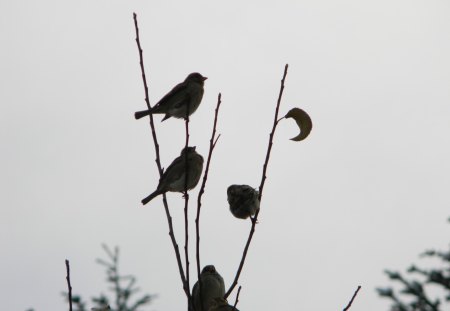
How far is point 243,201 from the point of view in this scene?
8461mm

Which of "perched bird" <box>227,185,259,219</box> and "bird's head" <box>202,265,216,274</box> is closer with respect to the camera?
"bird's head" <box>202,265,216,274</box>

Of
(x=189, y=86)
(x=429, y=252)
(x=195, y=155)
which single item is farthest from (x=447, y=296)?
(x=189, y=86)

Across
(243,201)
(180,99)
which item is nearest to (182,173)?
(180,99)

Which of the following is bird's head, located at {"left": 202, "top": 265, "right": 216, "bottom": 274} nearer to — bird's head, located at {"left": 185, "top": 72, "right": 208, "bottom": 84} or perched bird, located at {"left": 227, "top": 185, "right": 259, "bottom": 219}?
perched bird, located at {"left": 227, "top": 185, "right": 259, "bottom": 219}

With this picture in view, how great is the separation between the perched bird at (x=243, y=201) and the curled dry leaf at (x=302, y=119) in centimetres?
A: 450

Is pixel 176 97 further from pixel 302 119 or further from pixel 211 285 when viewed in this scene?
pixel 302 119

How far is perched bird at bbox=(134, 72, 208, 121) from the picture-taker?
19.9ft

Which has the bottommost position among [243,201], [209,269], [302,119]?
[302,119]

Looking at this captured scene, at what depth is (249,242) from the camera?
11.8 feet

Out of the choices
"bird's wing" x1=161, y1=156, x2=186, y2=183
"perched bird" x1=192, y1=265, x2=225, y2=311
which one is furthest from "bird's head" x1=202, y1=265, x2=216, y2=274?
"bird's wing" x1=161, y1=156, x2=186, y2=183

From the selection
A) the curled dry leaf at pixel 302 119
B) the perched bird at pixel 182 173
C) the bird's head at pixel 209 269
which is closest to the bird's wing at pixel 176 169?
the perched bird at pixel 182 173

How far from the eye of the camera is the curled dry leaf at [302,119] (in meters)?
3.82

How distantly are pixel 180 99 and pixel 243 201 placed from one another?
2.64 meters

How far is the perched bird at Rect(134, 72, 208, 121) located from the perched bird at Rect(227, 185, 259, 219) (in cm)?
247
